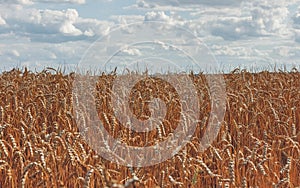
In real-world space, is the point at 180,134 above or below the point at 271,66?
below

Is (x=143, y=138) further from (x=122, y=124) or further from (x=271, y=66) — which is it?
(x=271, y=66)

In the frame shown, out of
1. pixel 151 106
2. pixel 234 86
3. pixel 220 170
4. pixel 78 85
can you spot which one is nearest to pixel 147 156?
pixel 220 170

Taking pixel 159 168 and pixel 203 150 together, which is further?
pixel 203 150

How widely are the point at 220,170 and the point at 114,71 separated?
5686mm

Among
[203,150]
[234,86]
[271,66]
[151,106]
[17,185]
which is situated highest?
[271,66]

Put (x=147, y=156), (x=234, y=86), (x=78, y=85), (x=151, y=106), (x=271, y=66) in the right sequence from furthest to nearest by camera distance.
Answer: (x=271, y=66) → (x=234, y=86) → (x=78, y=85) → (x=151, y=106) → (x=147, y=156)

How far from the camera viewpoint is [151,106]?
5652mm

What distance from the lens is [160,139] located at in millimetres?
3725

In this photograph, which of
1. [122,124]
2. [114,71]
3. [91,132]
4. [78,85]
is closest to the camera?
[91,132]

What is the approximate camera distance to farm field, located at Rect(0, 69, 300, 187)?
121 inches

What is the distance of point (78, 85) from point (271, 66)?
5.49 metres

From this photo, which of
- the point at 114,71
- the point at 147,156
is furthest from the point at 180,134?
the point at 114,71

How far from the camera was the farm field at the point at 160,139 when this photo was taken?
3080 millimetres

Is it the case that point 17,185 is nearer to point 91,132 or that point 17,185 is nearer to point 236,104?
point 91,132
